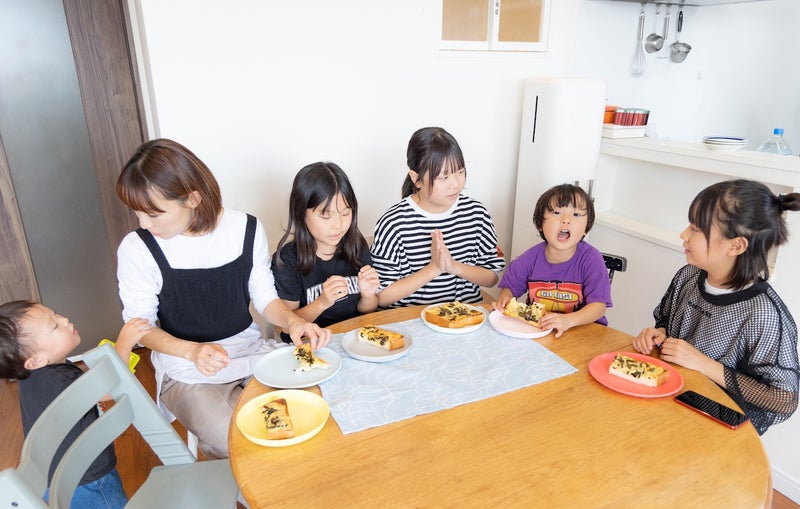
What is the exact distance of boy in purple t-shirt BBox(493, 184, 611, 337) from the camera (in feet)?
5.53

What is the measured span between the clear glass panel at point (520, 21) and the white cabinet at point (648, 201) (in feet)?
2.35

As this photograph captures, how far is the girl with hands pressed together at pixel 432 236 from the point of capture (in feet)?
6.12

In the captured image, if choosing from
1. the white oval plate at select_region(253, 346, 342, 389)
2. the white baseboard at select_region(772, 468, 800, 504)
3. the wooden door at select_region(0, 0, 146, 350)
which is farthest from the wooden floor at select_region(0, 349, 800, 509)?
the white oval plate at select_region(253, 346, 342, 389)

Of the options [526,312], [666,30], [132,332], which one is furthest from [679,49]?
[132,332]

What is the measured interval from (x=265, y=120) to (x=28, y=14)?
1119 millimetres

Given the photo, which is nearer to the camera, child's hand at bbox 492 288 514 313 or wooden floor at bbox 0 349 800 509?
child's hand at bbox 492 288 514 313

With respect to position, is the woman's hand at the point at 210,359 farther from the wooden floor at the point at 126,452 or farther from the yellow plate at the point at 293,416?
the wooden floor at the point at 126,452

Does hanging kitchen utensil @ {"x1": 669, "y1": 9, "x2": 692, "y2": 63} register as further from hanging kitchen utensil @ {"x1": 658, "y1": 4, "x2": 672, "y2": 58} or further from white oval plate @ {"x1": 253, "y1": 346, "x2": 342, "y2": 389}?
white oval plate @ {"x1": 253, "y1": 346, "x2": 342, "y2": 389}

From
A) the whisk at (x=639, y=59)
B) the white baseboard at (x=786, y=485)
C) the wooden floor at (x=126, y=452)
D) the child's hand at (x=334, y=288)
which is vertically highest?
the whisk at (x=639, y=59)

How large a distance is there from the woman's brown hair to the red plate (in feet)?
3.98

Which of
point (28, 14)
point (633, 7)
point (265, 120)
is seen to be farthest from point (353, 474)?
point (633, 7)

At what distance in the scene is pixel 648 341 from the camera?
4.73 ft

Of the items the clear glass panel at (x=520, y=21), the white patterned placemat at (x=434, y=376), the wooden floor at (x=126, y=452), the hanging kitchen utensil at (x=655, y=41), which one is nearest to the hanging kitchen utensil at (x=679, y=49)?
the hanging kitchen utensil at (x=655, y=41)

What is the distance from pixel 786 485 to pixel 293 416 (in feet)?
6.42
